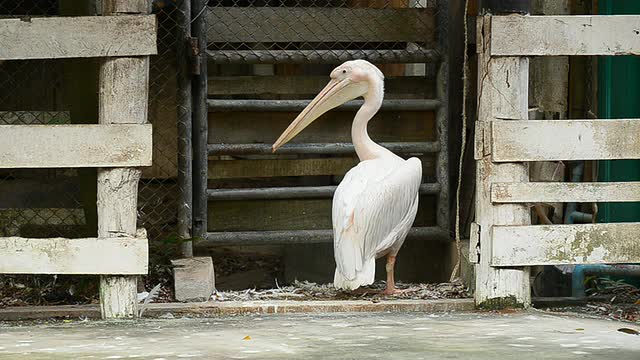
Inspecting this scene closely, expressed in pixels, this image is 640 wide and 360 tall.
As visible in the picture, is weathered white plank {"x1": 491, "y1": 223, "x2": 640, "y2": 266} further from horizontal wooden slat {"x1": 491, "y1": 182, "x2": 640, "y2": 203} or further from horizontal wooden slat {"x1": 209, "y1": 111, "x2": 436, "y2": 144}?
horizontal wooden slat {"x1": 209, "y1": 111, "x2": 436, "y2": 144}

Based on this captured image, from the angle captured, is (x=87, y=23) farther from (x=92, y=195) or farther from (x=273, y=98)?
(x=273, y=98)

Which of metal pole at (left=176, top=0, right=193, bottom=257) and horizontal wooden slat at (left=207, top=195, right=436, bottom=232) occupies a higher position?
metal pole at (left=176, top=0, right=193, bottom=257)

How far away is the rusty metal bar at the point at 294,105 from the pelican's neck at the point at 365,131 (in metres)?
0.71

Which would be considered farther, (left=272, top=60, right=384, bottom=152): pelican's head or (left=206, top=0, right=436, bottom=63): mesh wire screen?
(left=206, top=0, right=436, bottom=63): mesh wire screen

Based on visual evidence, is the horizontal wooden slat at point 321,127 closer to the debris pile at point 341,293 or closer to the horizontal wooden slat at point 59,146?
the debris pile at point 341,293

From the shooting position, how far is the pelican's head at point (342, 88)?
7.63m

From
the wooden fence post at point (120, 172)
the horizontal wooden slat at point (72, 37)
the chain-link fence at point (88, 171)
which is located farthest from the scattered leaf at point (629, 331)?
the chain-link fence at point (88, 171)

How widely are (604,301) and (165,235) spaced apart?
3280 mm

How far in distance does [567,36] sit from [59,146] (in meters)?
2.94

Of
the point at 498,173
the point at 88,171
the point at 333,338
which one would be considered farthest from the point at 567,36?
the point at 88,171

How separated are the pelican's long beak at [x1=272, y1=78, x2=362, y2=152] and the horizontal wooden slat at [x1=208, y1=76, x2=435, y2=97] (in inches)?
33.3

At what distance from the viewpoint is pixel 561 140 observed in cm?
631

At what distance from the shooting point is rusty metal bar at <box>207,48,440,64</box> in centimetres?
806

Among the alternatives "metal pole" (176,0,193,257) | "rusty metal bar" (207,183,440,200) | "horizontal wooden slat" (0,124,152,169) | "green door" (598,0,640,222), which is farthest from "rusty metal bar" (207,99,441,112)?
"horizontal wooden slat" (0,124,152,169)
